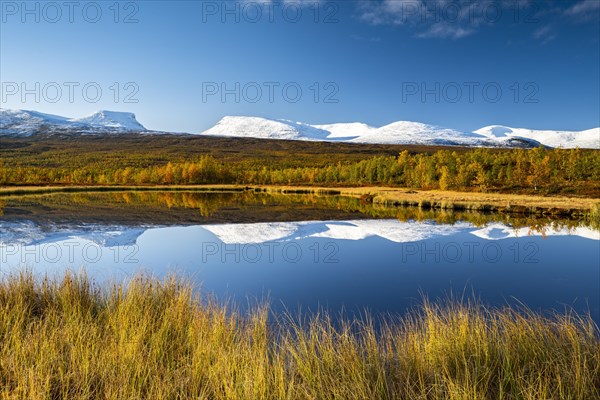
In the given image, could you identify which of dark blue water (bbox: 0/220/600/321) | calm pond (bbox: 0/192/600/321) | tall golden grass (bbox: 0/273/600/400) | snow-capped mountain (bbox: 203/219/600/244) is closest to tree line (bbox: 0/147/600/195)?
snow-capped mountain (bbox: 203/219/600/244)

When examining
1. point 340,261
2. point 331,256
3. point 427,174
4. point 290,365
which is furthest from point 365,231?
point 427,174

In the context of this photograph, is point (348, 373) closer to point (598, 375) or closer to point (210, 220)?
point (598, 375)

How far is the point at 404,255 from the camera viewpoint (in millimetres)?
15828

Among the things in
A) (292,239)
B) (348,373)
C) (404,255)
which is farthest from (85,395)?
(292,239)

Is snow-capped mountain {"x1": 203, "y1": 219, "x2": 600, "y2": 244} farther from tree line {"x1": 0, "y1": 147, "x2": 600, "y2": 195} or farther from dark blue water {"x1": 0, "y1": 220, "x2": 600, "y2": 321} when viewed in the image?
tree line {"x1": 0, "y1": 147, "x2": 600, "y2": 195}

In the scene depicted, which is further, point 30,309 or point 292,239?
point 292,239

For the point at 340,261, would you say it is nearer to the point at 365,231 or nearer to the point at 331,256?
the point at 331,256

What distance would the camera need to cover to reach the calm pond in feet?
33.5

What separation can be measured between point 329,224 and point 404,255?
967 centimetres

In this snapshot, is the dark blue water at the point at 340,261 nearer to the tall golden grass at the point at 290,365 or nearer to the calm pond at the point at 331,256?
the calm pond at the point at 331,256

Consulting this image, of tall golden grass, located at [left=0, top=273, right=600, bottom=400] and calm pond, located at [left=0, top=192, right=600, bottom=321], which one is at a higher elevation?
tall golden grass, located at [left=0, top=273, right=600, bottom=400]

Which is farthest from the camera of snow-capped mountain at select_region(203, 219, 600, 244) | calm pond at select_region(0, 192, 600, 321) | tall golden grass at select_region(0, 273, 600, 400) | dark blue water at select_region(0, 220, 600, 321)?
snow-capped mountain at select_region(203, 219, 600, 244)

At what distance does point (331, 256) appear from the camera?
15570 mm

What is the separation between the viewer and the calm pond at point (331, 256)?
10211mm
